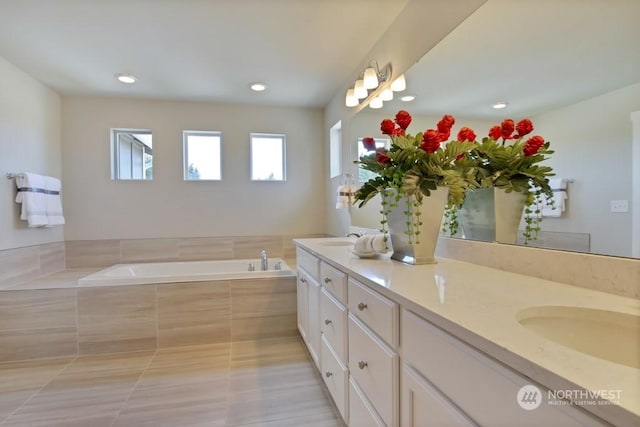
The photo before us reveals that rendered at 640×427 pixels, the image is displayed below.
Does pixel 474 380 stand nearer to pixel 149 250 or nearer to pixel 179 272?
pixel 179 272

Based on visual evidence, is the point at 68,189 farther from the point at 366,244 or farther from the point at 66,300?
the point at 366,244

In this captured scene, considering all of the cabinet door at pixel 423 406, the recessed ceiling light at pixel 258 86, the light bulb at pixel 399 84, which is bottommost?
the cabinet door at pixel 423 406

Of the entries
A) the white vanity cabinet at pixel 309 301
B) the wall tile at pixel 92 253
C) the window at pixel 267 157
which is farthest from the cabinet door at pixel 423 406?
the wall tile at pixel 92 253

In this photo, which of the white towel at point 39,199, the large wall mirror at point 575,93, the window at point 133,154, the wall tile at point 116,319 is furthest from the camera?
the window at point 133,154

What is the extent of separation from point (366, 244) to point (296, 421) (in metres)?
0.98

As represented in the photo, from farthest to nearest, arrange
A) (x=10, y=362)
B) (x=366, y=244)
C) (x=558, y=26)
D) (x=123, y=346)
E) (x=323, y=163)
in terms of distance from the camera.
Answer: (x=323, y=163), (x=123, y=346), (x=10, y=362), (x=366, y=244), (x=558, y=26)

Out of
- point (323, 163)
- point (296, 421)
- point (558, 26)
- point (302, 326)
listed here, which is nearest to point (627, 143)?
point (558, 26)

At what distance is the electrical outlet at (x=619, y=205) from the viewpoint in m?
0.83

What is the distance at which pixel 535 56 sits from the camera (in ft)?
3.55

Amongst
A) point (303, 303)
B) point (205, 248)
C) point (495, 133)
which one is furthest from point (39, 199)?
point (495, 133)

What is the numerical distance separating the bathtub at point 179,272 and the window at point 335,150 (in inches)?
43.9

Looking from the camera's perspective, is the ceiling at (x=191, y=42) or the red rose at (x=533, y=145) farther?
the ceiling at (x=191, y=42)

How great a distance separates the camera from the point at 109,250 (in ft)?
10.9

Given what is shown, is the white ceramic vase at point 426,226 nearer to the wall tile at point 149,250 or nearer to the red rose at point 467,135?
the red rose at point 467,135
